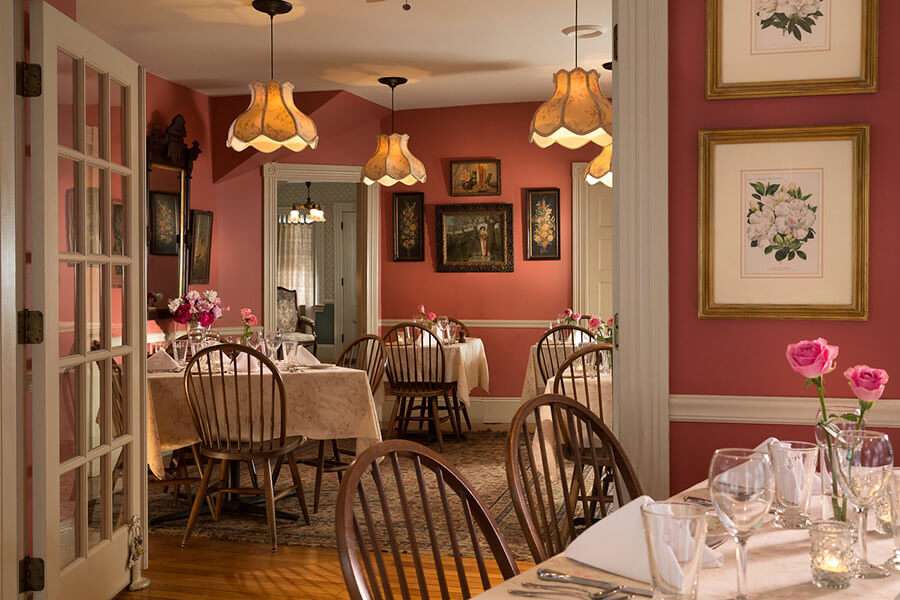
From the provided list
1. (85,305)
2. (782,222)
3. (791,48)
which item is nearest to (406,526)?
(782,222)

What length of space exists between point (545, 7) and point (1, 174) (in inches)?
134

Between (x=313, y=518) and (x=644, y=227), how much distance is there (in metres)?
2.89

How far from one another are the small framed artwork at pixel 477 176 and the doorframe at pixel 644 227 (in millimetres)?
5430

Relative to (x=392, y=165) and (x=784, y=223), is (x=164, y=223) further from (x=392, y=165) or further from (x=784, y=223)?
(x=784, y=223)

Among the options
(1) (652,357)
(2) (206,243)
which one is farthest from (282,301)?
(1) (652,357)

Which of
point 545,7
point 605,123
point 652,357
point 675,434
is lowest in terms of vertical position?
point 675,434

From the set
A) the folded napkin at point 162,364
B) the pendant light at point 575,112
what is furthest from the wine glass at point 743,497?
the folded napkin at point 162,364

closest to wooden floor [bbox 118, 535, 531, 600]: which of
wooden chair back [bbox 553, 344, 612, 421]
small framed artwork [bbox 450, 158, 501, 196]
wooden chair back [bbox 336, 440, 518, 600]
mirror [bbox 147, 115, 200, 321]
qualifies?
wooden chair back [bbox 553, 344, 612, 421]

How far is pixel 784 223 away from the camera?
106 inches

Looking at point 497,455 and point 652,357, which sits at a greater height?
point 652,357

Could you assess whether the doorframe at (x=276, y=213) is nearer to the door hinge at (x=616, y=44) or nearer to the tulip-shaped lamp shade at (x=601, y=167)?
the tulip-shaped lamp shade at (x=601, y=167)

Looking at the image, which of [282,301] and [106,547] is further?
[282,301]

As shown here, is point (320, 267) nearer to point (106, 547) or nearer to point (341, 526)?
point (106, 547)

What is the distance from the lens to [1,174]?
285 cm
